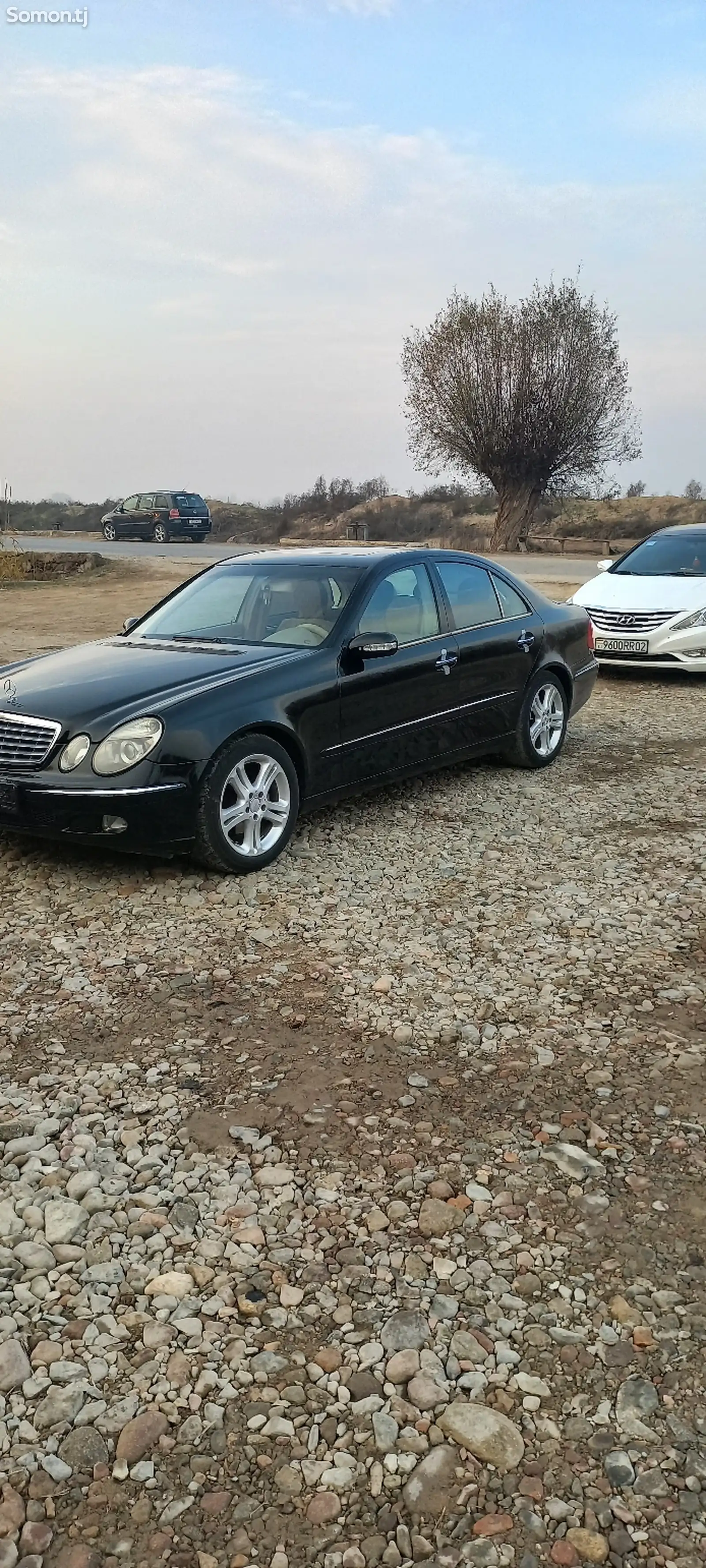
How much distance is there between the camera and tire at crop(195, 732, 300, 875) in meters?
5.46

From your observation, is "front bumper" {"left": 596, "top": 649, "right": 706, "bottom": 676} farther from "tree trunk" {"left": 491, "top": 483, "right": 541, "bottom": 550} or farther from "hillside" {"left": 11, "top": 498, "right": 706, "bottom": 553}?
"hillside" {"left": 11, "top": 498, "right": 706, "bottom": 553}

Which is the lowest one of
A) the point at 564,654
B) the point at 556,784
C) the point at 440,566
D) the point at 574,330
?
the point at 556,784

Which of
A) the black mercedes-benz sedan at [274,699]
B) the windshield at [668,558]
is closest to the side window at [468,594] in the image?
the black mercedes-benz sedan at [274,699]

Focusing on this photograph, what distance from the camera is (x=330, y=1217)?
3.05m

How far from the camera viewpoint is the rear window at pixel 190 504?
37.9 metres

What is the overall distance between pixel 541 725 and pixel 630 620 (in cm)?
458

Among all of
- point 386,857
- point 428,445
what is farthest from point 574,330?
point 386,857

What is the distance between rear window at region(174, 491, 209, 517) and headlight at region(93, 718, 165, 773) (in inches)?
1329

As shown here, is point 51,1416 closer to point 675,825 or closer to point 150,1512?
point 150,1512

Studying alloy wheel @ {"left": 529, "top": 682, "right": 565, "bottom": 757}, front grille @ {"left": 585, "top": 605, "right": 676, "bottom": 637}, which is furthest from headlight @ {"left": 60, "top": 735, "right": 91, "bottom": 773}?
front grille @ {"left": 585, "top": 605, "right": 676, "bottom": 637}

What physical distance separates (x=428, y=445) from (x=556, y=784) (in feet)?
104

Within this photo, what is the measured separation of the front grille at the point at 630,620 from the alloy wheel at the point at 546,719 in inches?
155

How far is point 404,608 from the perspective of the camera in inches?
271

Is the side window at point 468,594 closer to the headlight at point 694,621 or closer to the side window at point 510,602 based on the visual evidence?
the side window at point 510,602
